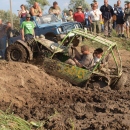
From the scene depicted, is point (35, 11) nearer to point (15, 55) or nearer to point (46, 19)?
point (46, 19)

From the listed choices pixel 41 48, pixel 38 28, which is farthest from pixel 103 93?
pixel 38 28

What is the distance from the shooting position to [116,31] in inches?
772

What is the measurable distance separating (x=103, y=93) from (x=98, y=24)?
872cm

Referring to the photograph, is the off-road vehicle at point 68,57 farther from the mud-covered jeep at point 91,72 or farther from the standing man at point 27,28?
the standing man at point 27,28

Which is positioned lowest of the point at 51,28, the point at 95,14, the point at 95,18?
the point at 51,28

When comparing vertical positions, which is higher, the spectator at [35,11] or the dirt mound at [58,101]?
the spectator at [35,11]

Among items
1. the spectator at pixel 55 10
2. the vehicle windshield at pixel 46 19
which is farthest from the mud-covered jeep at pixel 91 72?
the spectator at pixel 55 10

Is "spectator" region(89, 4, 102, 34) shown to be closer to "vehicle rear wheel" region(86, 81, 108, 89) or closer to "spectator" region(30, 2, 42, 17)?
"spectator" region(30, 2, 42, 17)

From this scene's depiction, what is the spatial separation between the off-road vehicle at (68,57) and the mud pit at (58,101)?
0.84ft

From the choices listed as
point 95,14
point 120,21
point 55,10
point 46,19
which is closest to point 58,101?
point 46,19

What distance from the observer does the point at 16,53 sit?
36.8ft

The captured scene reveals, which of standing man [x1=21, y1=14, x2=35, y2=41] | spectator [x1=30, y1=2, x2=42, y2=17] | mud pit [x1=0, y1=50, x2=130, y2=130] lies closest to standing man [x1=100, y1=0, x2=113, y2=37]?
spectator [x1=30, y1=2, x2=42, y2=17]

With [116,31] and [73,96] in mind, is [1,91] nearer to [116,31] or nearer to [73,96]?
[73,96]

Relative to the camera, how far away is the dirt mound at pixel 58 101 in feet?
22.3
